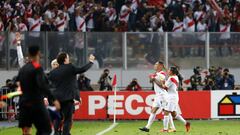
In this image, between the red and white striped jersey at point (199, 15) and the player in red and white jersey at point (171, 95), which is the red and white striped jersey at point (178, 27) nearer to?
the red and white striped jersey at point (199, 15)

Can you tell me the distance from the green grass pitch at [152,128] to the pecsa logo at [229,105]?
65 centimetres

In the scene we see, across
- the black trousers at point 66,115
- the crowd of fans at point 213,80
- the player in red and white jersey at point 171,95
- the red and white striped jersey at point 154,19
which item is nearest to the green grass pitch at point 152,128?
the player in red and white jersey at point 171,95

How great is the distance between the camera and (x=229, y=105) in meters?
33.2

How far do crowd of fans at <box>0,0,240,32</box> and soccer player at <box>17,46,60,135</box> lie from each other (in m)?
19.2

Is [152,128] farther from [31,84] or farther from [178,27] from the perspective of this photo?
[31,84]

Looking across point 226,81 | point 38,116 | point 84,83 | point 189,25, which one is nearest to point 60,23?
point 84,83

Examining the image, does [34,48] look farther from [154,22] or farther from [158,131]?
[154,22]

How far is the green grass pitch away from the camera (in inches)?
1026

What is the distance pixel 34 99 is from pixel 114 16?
70.7ft

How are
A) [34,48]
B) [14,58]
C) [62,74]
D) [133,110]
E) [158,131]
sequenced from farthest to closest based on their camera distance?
[14,58]
[133,110]
[158,131]
[62,74]
[34,48]

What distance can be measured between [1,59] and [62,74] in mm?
16364

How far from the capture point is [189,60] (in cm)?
3728

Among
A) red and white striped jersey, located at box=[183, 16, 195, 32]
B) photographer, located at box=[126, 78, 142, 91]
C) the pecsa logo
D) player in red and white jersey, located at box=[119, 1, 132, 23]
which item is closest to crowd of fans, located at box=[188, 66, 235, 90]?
the pecsa logo

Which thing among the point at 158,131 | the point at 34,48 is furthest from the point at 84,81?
the point at 34,48
